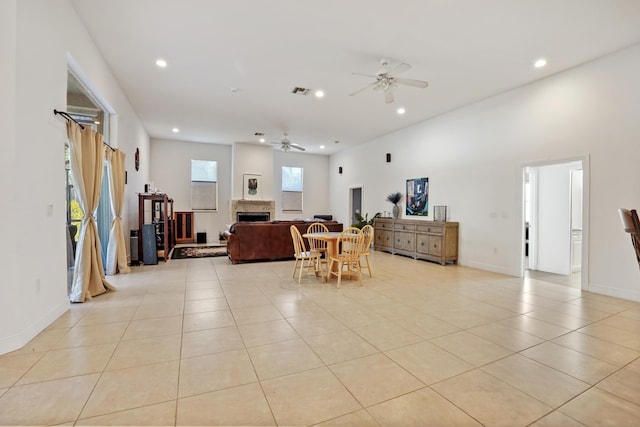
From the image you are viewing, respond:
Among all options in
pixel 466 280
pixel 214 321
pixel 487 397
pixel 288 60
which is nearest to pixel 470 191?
pixel 466 280

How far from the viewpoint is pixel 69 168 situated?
3.75 m

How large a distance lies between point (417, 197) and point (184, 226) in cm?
744

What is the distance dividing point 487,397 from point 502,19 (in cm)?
384

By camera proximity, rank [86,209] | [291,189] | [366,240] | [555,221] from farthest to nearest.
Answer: [291,189] → [555,221] → [366,240] → [86,209]

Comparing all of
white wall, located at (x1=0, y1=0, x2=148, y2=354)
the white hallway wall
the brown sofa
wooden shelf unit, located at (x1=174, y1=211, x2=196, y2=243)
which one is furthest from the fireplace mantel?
white wall, located at (x1=0, y1=0, x2=148, y2=354)

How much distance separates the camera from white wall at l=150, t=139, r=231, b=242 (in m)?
9.86

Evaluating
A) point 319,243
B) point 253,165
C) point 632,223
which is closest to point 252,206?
point 253,165

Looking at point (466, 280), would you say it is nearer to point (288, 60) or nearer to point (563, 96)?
Result: point (563, 96)

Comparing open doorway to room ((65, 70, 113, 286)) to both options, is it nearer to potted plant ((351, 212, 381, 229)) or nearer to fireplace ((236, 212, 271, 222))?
fireplace ((236, 212, 271, 222))

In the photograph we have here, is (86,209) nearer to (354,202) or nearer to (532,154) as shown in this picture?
(532,154)

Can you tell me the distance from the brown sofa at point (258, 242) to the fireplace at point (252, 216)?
13.2 feet

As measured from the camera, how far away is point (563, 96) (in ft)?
15.1

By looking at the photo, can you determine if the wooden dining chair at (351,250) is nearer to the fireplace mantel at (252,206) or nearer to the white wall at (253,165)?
the fireplace mantel at (252,206)

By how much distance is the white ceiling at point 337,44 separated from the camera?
3252 millimetres
